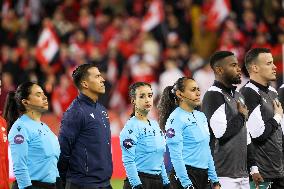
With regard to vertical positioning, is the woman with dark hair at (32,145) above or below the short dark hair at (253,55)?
below

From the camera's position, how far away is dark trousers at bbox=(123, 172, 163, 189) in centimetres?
1126

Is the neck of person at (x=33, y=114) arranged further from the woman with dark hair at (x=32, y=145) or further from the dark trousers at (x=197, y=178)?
the dark trousers at (x=197, y=178)

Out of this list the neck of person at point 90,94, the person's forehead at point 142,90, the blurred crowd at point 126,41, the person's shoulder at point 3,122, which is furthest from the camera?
the blurred crowd at point 126,41

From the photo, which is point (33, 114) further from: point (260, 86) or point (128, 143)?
point (260, 86)

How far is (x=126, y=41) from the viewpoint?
24.3m

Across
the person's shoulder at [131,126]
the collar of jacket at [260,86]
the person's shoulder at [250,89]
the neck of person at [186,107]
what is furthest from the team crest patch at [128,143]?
the collar of jacket at [260,86]

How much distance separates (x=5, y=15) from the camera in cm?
2583

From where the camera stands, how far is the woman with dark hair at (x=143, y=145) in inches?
441

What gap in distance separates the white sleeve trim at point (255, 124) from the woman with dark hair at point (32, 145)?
2.70 meters

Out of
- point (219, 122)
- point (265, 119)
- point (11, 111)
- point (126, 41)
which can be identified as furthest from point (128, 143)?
point (126, 41)

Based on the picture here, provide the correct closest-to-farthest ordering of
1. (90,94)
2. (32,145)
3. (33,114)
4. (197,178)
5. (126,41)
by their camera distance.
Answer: (32,145)
(33,114)
(90,94)
(197,178)
(126,41)

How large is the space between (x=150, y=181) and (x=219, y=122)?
1.08 meters

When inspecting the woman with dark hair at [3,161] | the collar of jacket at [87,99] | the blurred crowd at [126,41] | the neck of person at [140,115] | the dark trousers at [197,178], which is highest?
the blurred crowd at [126,41]

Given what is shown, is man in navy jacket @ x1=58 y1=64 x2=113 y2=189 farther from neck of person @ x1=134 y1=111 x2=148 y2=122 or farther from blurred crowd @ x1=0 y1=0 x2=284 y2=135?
blurred crowd @ x1=0 y1=0 x2=284 y2=135
